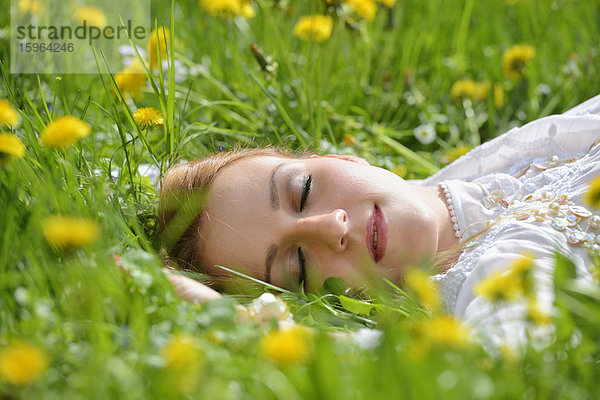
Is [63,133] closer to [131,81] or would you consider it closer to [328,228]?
[328,228]

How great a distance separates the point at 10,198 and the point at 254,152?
824mm

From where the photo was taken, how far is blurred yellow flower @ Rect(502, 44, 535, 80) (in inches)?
104

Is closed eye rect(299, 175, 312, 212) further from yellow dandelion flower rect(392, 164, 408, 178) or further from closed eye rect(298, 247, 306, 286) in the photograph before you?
yellow dandelion flower rect(392, 164, 408, 178)

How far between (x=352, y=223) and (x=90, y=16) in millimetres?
1841

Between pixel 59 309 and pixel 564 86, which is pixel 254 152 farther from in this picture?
pixel 564 86

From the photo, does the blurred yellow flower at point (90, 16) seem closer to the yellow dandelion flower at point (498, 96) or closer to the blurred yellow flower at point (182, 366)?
the yellow dandelion flower at point (498, 96)

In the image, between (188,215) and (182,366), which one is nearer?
(182,366)

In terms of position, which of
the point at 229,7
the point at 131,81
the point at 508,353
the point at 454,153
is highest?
the point at 229,7

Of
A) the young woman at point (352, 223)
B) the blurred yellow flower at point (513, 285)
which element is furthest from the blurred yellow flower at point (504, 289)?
the young woman at point (352, 223)

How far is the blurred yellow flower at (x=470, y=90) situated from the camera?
2.72m

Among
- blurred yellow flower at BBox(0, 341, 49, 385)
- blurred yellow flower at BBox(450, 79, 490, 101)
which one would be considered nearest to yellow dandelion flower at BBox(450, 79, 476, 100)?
blurred yellow flower at BBox(450, 79, 490, 101)

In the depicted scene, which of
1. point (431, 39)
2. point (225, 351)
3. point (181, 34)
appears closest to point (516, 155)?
point (431, 39)

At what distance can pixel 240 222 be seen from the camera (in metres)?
1.59

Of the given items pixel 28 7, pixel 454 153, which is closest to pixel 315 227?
pixel 454 153
